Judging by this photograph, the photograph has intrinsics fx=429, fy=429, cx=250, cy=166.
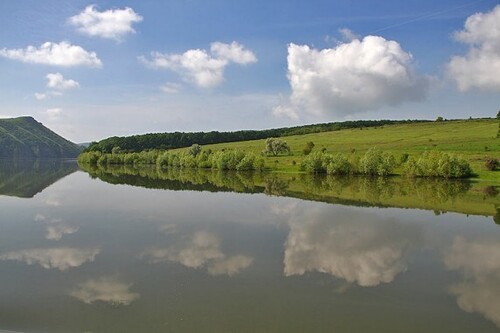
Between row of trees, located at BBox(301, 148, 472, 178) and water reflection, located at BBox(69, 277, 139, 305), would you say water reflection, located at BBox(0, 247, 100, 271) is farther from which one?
row of trees, located at BBox(301, 148, 472, 178)

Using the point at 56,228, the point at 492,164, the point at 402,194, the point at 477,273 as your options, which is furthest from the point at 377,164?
the point at 56,228

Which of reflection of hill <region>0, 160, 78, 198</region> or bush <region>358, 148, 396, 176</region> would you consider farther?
bush <region>358, 148, 396, 176</region>

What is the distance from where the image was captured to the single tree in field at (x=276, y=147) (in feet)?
369

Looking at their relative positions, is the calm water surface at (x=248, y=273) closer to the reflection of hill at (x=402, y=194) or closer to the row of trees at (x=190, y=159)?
the reflection of hill at (x=402, y=194)

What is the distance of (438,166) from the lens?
70.9m

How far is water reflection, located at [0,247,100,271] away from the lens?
18906mm

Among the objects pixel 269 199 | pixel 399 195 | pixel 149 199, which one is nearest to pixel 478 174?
pixel 399 195

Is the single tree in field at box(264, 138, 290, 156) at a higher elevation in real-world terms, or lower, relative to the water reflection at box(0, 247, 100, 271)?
higher

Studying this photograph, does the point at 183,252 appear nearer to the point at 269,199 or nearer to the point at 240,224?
the point at 240,224

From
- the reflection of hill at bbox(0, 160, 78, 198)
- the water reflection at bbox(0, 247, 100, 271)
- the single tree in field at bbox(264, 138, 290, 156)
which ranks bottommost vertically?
the water reflection at bbox(0, 247, 100, 271)

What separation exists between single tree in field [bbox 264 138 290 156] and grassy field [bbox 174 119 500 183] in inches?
109

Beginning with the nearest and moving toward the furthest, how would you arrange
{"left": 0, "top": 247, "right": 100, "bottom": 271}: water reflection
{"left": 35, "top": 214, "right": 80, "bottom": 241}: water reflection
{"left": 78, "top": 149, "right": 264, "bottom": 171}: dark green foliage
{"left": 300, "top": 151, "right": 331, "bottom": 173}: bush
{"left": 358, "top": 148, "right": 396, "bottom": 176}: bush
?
{"left": 0, "top": 247, "right": 100, "bottom": 271}: water reflection, {"left": 35, "top": 214, "right": 80, "bottom": 241}: water reflection, {"left": 358, "top": 148, "right": 396, "bottom": 176}: bush, {"left": 300, "top": 151, "right": 331, "bottom": 173}: bush, {"left": 78, "top": 149, "right": 264, "bottom": 171}: dark green foliage

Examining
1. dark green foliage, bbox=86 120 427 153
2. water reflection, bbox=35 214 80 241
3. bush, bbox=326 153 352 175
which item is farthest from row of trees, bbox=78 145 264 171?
water reflection, bbox=35 214 80 241

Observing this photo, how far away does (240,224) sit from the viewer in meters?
30.1
